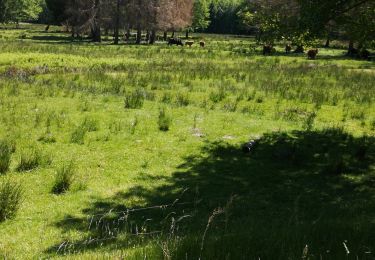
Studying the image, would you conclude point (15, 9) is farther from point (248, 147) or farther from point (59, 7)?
point (248, 147)

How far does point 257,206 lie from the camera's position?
9.35 metres

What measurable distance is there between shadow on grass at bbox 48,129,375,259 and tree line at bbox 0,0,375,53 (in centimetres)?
335

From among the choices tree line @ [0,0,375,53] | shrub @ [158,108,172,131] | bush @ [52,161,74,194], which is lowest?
bush @ [52,161,74,194]

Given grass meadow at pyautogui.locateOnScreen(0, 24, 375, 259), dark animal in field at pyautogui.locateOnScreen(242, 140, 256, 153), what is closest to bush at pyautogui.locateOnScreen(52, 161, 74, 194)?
grass meadow at pyautogui.locateOnScreen(0, 24, 375, 259)

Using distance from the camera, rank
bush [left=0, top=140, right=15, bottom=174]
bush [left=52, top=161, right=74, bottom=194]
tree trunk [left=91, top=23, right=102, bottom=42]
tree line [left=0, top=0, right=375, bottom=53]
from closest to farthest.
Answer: bush [left=52, top=161, right=74, bottom=194]
bush [left=0, top=140, right=15, bottom=174]
tree line [left=0, top=0, right=375, bottom=53]
tree trunk [left=91, top=23, right=102, bottom=42]

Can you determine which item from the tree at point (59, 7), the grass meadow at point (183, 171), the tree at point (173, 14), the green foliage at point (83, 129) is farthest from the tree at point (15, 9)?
the green foliage at point (83, 129)

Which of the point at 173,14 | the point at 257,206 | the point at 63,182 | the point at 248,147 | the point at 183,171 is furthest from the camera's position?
the point at 173,14

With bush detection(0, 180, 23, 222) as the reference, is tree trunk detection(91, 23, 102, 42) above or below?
above

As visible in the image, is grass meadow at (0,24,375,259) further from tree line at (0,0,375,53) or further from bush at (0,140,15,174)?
tree line at (0,0,375,53)

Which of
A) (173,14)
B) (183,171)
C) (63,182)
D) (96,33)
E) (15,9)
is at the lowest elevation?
(183,171)

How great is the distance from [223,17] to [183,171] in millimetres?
131233

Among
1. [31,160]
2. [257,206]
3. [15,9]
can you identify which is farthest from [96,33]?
[257,206]

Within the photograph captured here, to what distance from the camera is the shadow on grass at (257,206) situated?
5.32m

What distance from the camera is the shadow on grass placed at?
5320 millimetres
